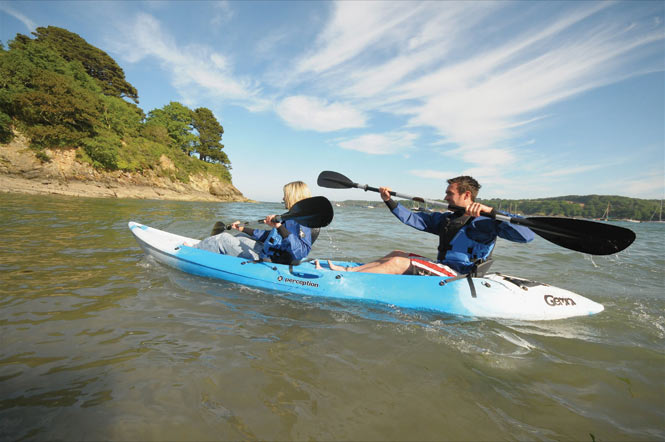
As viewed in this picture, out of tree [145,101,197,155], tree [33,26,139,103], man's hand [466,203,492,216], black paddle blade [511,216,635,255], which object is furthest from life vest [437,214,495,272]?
tree [33,26,139,103]

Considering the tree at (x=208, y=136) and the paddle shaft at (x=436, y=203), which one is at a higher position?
the tree at (x=208, y=136)

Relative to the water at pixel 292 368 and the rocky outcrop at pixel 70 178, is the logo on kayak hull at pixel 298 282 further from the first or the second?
the rocky outcrop at pixel 70 178

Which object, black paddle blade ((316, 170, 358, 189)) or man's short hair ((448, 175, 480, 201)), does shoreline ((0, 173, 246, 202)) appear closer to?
black paddle blade ((316, 170, 358, 189))

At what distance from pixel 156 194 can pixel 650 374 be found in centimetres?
2886

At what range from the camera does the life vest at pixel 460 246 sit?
11.5 feet

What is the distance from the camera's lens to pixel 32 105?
17828 mm

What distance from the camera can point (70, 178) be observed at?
18.8 metres

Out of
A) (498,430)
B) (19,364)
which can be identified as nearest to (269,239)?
(19,364)

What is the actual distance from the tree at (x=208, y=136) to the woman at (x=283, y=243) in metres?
43.1

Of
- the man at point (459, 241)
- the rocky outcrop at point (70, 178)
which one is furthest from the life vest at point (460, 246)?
the rocky outcrop at point (70, 178)

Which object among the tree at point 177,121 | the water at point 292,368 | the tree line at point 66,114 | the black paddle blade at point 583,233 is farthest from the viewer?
the tree at point 177,121

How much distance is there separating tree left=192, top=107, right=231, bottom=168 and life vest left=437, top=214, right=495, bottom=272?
148ft

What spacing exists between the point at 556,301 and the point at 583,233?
861mm

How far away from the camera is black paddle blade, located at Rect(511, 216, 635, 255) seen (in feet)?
10.3
